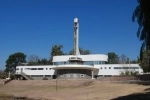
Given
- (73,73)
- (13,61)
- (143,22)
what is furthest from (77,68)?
(13,61)

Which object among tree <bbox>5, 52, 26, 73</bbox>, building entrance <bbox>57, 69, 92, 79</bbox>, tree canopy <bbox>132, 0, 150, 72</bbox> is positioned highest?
tree <bbox>5, 52, 26, 73</bbox>

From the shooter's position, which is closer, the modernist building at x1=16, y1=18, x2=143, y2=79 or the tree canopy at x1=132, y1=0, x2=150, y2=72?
the tree canopy at x1=132, y1=0, x2=150, y2=72

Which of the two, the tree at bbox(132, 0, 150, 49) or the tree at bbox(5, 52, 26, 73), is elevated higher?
the tree at bbox(5, 52, 26, 73)

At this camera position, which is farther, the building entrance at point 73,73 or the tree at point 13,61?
the tree at point 13,61

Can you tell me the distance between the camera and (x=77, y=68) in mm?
78688

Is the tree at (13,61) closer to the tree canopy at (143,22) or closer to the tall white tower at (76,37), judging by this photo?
the tall white tower at (76,37)

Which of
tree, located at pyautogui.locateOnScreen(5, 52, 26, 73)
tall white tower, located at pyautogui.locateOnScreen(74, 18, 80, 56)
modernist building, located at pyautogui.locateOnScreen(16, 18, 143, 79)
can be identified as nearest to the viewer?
modernist building, located at pyautogui.locateOnScreen(16, 18, 143, 79)

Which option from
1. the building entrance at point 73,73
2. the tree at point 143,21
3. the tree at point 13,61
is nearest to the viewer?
the tree at point 143,21

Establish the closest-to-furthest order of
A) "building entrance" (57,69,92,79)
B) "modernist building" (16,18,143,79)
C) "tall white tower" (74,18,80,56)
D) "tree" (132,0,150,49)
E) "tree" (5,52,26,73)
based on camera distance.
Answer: "tree" (132,0,150,49)
"building entrance" (57,69,92,79)
"modernist building" (16,18,143,79)
"tall white tower" (74,18,80,56)
"tree" (5,52,26,73)

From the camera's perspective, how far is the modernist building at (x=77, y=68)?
260 ft

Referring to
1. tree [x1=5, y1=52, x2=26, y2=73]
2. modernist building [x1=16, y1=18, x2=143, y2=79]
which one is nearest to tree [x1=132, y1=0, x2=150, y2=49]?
modernist building [x1=16, y1=18, x2=143, y2=79]

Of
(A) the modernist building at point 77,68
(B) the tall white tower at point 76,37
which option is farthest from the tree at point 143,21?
(B) the tall white tower at point 76,37

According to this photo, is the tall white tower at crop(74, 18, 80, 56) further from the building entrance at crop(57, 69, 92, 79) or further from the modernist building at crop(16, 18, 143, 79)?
the building entrance at crop(57, 69, 92, 79)

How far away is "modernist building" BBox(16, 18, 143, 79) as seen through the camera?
79.2 m
